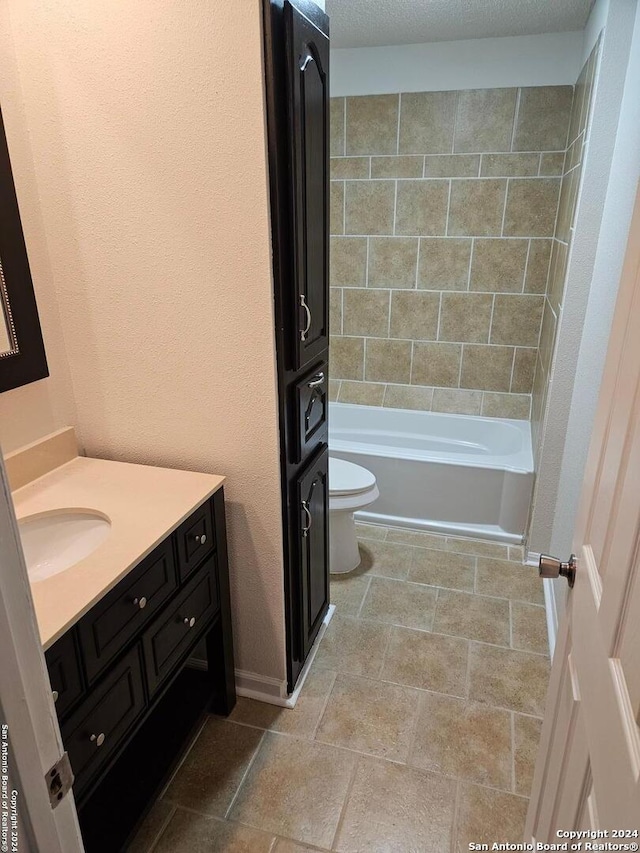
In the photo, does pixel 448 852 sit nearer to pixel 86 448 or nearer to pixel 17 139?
pixel 86 448

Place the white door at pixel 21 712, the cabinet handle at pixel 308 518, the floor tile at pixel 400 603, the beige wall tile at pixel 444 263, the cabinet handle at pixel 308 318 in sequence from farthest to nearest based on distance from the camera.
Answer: the beige wall tile at pixel 444 263, the floor tile at pixel 400 603, the cabinet handle at pixel 308 518, the cabinet handle at pixel 308 318, the white door at pixel 21 712

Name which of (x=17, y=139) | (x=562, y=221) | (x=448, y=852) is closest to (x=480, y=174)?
(x=562, y=221)

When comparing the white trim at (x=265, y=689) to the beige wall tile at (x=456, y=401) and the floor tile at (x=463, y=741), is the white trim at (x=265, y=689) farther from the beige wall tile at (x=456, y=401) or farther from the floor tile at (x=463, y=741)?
the beige wall tile at (x=456, y=401)

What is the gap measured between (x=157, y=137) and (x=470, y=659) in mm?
2060

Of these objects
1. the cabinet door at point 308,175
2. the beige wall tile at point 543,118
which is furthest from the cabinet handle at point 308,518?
the beige wall tile at point 543,118

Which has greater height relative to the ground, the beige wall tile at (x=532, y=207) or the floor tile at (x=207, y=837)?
the beige wall tile at (x=532, y=207)

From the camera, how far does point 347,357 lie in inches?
147

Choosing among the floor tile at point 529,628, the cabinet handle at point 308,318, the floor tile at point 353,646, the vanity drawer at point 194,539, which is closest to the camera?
the vanity drawer at point 194,539

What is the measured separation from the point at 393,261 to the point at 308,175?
1.97m

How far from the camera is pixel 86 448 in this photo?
71.5 inches

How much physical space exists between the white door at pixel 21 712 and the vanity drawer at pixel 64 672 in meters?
0.48

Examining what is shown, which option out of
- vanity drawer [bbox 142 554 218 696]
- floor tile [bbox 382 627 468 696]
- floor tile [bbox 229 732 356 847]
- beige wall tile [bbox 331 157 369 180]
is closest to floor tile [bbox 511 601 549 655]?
floor tile [bbox 382 627 468 696]

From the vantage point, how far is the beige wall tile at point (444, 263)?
3318 mm

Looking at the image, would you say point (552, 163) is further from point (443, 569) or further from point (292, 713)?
point (292, 713)
